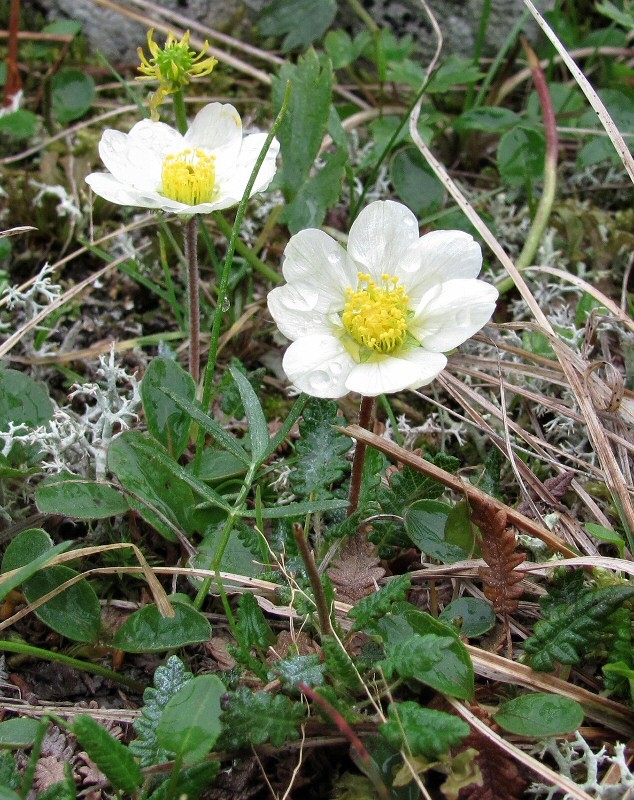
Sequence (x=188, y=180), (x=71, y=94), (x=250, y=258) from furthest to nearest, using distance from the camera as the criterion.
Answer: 1. (x=71, y=94)
2. (x=250, y=258)
3. (x=188, y=180)

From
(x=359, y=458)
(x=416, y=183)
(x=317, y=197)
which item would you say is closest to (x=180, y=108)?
(x=317, y=197)

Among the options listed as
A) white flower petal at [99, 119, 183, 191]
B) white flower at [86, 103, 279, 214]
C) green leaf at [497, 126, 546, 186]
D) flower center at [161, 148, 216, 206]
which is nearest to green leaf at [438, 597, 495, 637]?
white flower at [86, 103, 279, 214]

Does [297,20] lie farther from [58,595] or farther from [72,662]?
[72,662]

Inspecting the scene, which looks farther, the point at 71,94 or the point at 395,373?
the point at 71,94

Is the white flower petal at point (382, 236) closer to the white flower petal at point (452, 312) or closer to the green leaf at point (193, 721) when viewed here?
the white flower petal at point (452, 312)

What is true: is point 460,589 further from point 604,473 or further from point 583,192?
point 583,192
